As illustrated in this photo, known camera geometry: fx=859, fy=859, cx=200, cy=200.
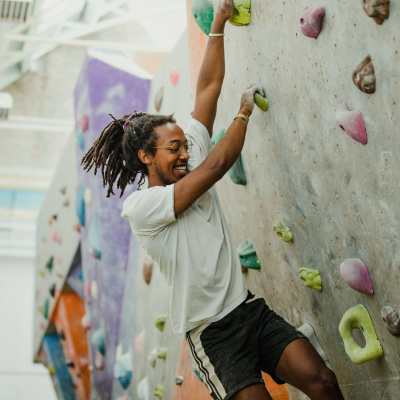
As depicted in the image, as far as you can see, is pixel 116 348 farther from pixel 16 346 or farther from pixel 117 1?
pixel 16 346

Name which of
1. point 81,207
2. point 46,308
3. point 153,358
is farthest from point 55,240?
point 153,358

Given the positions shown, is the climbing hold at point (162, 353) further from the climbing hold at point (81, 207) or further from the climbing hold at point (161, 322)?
the climbing hold at point (81, 207)

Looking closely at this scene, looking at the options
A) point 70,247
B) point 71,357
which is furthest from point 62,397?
point 70,247

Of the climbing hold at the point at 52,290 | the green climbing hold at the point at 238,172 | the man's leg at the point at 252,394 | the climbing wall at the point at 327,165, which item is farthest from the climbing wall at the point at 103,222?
the man's leg at the point at 252,394

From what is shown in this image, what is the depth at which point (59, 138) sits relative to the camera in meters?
11.2

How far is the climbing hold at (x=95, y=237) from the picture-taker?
5.16 m

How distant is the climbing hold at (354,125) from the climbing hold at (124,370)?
266cm

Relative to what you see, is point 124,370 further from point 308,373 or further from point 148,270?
point 308,373

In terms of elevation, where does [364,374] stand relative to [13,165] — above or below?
above

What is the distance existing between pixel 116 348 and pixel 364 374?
2.67 meters

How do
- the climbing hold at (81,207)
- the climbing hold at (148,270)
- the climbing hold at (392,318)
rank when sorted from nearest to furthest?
the climbing hold at (392,318), the climbing hold at (148,270), the climbing hold at (81,207)

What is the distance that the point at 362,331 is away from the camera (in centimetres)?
248

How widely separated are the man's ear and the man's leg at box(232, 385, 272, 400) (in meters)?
0.70

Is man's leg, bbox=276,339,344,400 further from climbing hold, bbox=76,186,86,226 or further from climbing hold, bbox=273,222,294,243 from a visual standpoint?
climbing hold, bbox=76,186,86,226
